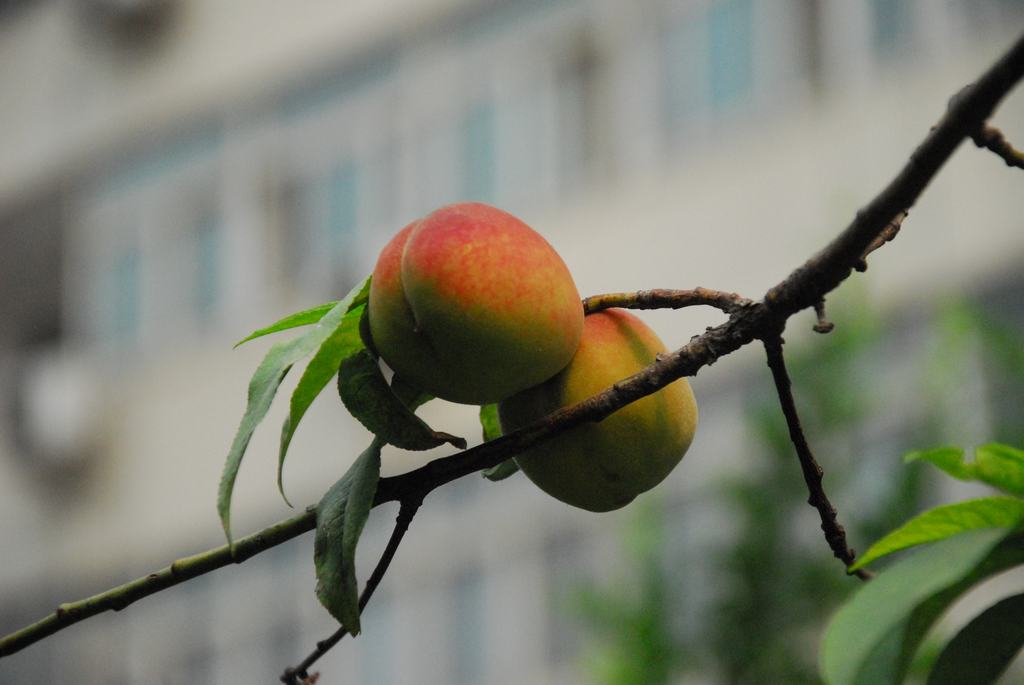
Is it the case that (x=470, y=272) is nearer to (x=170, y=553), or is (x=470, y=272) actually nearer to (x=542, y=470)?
(x=542, y=470)

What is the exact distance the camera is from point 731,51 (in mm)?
4992

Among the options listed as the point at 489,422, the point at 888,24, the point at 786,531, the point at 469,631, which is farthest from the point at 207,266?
the point at 489,422

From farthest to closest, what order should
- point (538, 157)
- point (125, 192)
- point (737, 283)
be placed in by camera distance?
point (125, 192)
point (538, 157)
point (737, 283)

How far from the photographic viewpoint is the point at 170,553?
644cm

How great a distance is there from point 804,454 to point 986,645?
0.18 m

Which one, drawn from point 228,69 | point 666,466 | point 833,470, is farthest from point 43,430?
point 666,466

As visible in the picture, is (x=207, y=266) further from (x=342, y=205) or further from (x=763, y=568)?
(x=763, y=568)

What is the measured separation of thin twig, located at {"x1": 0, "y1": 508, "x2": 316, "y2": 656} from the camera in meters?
0.56

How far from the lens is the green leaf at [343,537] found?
0.61 meters

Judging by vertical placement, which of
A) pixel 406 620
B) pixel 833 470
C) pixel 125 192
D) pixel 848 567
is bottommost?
pixel 406 620

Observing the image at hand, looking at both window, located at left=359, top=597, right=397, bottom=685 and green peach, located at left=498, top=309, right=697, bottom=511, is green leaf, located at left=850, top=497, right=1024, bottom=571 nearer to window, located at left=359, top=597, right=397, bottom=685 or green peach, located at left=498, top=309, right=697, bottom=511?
green peach, located at left=498, top=309, right=697, bottom=511

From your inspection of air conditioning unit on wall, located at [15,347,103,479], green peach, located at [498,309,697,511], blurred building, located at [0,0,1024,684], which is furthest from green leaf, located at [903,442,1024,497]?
air conditioning unit on wall, located at [15,347,103,479]

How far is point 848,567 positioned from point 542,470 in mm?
144

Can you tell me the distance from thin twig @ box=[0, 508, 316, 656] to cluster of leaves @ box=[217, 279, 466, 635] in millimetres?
33
